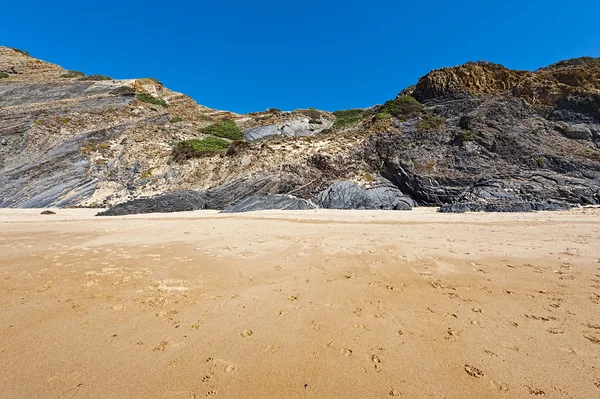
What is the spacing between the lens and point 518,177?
2023 cm

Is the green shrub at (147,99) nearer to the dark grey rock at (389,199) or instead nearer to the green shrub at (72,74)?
the green shrub at (72,74)


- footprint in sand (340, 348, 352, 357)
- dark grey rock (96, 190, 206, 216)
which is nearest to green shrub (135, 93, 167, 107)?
dark grey rock (96, 190, 206, 216)

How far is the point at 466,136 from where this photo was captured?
23984 millimetres

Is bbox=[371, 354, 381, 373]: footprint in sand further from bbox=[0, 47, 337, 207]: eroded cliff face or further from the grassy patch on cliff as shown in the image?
the grassy patch on cliff

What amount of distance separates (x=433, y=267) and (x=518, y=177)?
65.2 ft

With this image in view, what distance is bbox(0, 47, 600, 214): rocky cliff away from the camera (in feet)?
66.0

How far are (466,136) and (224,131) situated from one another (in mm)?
27898

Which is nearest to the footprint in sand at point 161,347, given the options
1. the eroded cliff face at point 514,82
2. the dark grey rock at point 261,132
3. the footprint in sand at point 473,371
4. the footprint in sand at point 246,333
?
the footprint in sand at point 246,333

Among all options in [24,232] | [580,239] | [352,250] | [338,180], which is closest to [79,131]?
[24,232]

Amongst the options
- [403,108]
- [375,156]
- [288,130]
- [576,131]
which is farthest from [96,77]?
[576,131]

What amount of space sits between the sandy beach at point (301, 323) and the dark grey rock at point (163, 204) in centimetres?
1201

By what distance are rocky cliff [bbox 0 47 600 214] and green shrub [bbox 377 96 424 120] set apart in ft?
0.62

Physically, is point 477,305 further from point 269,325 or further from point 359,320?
point 269,325

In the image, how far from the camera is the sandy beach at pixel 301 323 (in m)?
2.47
